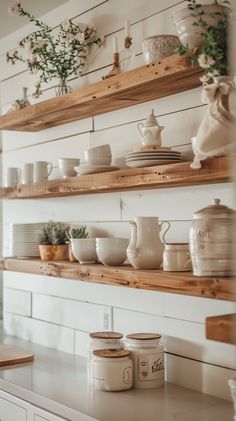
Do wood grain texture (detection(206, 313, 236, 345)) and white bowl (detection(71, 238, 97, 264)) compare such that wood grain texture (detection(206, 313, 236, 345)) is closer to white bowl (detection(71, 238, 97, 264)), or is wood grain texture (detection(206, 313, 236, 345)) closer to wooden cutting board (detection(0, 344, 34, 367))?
white bowl (detection(71, 238, 97, 264))

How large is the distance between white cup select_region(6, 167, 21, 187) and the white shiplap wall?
15 centimetres

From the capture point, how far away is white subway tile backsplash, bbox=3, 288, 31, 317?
348 cm

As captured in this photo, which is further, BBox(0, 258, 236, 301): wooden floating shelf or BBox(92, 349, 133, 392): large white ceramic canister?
BBox(92, 349, 133, 392): large white ceramic canister

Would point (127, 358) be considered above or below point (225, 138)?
below

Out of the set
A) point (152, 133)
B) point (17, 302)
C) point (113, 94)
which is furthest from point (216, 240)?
point (17, 302)

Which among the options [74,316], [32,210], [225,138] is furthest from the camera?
[32,210]

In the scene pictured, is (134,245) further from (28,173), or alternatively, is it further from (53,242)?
(28,173)

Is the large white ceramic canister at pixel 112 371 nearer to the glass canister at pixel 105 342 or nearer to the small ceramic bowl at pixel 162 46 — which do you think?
the glass canister at pixel 105 342

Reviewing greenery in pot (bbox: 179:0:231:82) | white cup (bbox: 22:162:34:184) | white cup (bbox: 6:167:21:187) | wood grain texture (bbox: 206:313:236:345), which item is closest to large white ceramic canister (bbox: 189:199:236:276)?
wood grain texture (bbox: 206:313:236:345)

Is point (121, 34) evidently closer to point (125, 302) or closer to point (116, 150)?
point (116, 150)

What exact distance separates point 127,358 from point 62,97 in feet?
3.66

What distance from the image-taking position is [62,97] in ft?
9.18

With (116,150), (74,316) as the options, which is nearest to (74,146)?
(116,150)

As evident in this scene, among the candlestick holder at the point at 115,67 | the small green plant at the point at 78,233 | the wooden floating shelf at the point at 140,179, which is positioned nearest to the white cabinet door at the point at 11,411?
the small green plant at the point at 78,233
